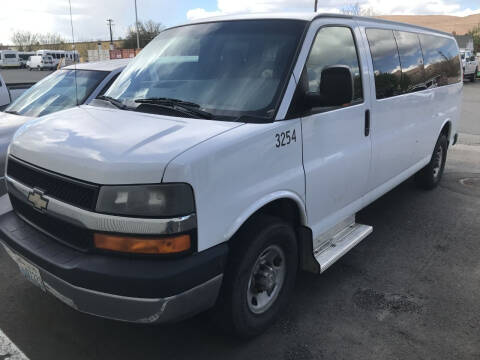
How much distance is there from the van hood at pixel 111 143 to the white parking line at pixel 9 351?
4.25 ft

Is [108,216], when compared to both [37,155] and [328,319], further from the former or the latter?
[328,319]

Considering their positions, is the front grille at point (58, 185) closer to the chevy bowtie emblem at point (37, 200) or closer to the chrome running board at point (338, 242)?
the chevy bowtie emblem at point (37, 200)

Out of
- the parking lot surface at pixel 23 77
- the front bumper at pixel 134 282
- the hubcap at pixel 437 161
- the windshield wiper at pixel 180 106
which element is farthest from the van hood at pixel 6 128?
the parking lot surface at pixel 23 77

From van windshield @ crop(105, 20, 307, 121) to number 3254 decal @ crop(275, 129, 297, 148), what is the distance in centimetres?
14

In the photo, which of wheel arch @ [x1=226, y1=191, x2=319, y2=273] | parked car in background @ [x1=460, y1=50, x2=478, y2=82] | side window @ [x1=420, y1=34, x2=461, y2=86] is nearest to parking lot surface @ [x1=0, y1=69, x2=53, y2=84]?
side window @ [x1=420, y1=34, x2=461, y2=86]

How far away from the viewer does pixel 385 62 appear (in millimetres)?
4281

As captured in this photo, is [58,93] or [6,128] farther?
[58,93]

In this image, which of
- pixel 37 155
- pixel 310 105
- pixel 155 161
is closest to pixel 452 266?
pixel 310 105

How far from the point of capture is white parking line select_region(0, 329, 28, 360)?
293 centimetres

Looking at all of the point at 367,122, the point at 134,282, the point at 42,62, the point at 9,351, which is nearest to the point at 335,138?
the point at 367,122

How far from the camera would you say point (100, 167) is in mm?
2385

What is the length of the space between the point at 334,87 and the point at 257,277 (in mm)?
1395

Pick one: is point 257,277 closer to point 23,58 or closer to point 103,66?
point 103,66

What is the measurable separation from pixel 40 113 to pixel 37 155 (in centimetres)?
322
